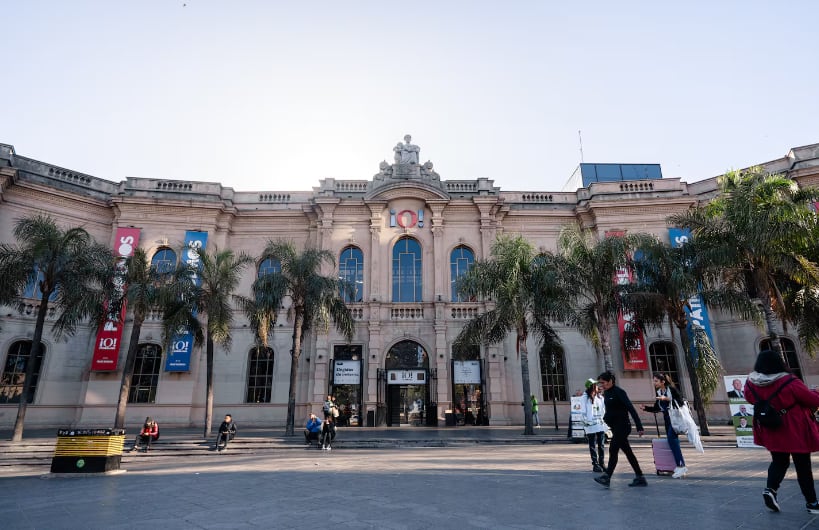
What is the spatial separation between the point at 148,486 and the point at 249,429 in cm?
1474

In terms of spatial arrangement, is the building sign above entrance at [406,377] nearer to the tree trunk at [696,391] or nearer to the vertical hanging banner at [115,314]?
the tree trunk at [696,391]

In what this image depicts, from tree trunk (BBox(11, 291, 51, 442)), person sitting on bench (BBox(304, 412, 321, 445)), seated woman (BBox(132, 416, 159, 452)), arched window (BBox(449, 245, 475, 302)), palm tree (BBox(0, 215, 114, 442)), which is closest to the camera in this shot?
seated woman (BBox(132, 416, 159, 452))

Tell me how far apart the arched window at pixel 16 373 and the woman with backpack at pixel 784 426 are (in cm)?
2669

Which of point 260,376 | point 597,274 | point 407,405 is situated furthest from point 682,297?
point 260,376

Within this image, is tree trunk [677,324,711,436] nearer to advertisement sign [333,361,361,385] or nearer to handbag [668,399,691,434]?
handbag [668,399,691,434]

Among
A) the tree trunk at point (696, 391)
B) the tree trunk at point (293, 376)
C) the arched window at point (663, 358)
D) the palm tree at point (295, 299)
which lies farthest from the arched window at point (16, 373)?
the arched window at point (663, 358)

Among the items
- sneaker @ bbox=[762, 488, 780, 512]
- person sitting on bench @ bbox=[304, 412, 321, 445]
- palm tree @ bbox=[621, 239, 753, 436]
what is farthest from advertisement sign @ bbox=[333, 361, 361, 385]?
sneaker @ bbox=[762, 488, 780, 512]

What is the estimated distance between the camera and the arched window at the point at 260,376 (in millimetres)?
23438

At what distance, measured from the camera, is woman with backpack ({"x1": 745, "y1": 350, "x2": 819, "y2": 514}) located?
5.01 metres

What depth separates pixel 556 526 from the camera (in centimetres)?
479

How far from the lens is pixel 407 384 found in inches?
912

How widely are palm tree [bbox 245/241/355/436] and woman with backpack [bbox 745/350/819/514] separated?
587 inches

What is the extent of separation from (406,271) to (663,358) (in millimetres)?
14552

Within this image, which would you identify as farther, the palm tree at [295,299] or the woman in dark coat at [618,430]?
the palm tree at [295,299]
